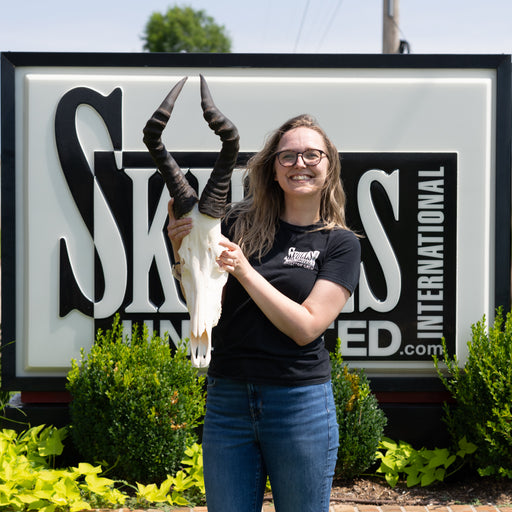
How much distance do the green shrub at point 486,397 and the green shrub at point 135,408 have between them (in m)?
1.73

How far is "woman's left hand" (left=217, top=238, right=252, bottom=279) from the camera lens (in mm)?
2125

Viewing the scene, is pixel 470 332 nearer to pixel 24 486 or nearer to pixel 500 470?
pixel 500 470

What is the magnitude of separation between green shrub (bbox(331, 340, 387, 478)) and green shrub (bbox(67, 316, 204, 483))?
911 millimetres

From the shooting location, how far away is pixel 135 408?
422 centimetres

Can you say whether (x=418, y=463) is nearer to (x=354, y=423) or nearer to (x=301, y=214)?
(x=354, y=423)

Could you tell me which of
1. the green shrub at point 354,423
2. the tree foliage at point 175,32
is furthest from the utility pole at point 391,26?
the tree foliage at point 175,32

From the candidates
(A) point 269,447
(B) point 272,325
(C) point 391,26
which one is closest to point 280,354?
(B) point 272,325

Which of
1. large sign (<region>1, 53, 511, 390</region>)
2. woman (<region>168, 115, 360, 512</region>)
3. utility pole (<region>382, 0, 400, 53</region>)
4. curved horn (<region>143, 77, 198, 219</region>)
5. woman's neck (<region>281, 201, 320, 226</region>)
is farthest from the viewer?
utility pole (<region>382, 0, 400, 53</region>)

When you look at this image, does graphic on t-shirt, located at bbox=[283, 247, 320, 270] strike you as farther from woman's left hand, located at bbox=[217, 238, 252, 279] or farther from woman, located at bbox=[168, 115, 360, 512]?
woman's left hand, located at bbox=[217, 238, 252, 279]

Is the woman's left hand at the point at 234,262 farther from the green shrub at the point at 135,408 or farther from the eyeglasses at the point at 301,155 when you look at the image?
the green shrub at the point at 135,408

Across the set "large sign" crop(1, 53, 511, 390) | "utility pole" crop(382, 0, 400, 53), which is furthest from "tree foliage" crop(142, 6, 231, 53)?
"large sign" crop(1, 53, 511, 390)

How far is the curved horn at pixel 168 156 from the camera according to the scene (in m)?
2.04

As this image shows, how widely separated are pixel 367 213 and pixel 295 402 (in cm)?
279

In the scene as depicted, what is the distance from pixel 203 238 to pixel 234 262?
0.47ft
